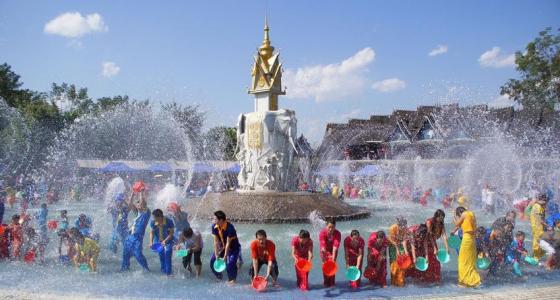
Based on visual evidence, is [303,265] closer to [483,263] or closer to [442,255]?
[442,255]

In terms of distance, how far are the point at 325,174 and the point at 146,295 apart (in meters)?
36.1

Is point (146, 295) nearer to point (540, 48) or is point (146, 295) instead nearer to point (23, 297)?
point (23, 297)

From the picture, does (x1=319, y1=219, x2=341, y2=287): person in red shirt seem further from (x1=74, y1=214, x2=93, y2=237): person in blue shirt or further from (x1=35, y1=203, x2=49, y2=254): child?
(x1=35, y1=203, x2=49, y2=254): child

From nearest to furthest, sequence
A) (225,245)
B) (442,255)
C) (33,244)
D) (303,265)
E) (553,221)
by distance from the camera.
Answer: (303,265), (225,245), (442,255), (33,244), (553,221)

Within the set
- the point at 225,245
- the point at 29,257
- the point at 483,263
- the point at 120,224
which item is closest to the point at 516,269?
the point at 483,263

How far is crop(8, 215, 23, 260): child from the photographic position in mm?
10344

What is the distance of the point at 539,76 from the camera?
137 feet

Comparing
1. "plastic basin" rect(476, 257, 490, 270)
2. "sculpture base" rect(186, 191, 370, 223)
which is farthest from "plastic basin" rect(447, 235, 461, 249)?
"sculpture base" rect(186, 191, 370, 223)

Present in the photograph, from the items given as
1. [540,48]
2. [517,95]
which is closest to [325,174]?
[517,95]

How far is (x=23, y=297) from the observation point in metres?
7.36

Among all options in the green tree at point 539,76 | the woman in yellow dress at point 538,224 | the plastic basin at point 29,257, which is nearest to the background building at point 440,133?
the green tree at point 539,76

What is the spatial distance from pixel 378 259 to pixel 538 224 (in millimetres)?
4712

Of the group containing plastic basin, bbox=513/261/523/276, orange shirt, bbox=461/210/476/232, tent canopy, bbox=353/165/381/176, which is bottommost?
plastic basin, bbox=513/261/523/276

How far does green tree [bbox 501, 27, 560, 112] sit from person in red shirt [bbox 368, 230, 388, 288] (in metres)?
39.6
